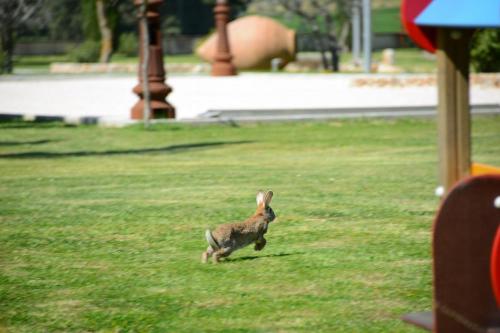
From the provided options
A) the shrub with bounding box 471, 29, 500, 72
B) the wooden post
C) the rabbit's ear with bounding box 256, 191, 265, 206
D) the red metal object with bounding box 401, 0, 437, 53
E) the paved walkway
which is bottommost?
the paved walkway

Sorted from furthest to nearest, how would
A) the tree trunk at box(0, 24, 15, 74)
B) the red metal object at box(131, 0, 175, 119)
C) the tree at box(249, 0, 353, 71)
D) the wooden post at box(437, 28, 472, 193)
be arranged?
1. the tree trunk at box(0, 24, 15, 74)
2. the tree at box(249, 0, 353, 71)
3. the red metal object at box(131, 0, 175, 119)
4. the wooden post at box(437, 28, 472, 193)

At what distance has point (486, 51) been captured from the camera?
98.7ft

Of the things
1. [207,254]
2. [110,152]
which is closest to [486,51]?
[110,152]

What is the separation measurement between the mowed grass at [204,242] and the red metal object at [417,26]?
4.75ft

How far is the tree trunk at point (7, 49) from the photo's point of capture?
4231 cm

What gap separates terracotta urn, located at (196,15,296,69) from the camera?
41.1 m

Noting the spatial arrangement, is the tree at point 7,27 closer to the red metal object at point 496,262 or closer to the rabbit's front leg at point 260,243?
the rabbit's front leg at point 260,243

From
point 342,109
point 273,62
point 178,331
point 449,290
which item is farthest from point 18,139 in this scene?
point 273,62

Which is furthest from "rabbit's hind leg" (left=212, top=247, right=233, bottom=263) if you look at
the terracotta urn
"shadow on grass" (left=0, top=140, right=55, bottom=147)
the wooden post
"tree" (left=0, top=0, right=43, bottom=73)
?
"tree" (left=0, top=0, right=43, bottom=73)

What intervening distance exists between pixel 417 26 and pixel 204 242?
3.50 metres

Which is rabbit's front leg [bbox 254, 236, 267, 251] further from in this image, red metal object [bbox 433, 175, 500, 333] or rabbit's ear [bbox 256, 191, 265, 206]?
red metal object [bbox 433, 175, 500, 333]

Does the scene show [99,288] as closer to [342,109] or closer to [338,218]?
[338,218]

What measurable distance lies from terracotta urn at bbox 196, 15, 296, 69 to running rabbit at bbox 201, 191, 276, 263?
33.4m

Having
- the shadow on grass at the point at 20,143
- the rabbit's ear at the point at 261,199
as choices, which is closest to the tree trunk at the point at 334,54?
the shadow on grass at the point at 20,143
